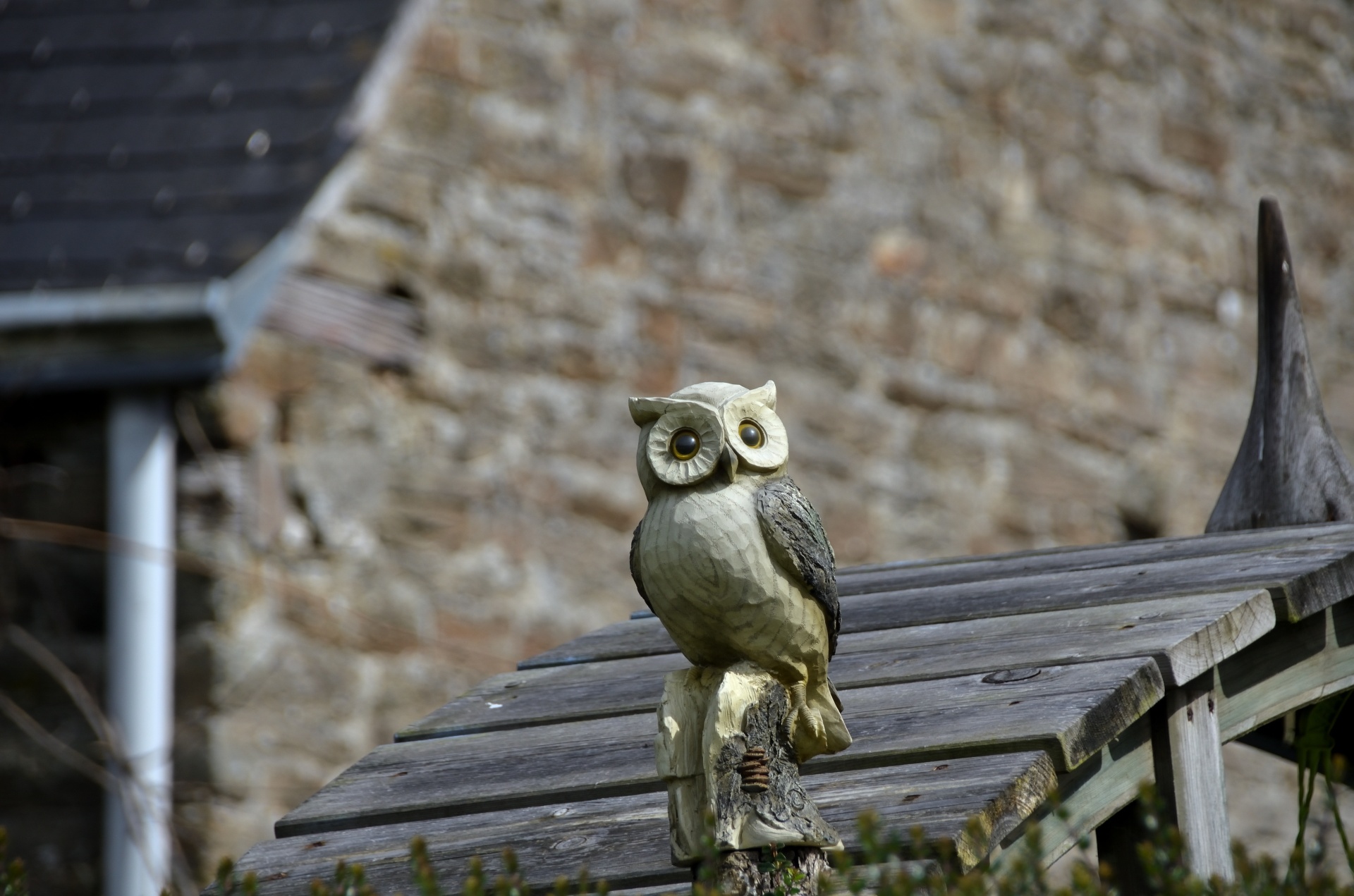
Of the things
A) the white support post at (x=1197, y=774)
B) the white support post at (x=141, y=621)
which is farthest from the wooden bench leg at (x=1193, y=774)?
the white support post at (x=141, y=621)

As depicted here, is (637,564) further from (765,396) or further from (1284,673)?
(1284,673)

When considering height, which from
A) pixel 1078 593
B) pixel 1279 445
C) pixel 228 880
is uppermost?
pixel 1279 445

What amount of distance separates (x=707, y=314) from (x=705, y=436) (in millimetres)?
3212

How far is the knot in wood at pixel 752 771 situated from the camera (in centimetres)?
173

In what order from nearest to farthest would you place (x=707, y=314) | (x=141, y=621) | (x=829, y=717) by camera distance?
1. (x=829, y=717)
2. (x=141, y=621)
3. (x=707, y=314)

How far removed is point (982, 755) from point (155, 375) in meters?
2.37

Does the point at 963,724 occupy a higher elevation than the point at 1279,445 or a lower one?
lower

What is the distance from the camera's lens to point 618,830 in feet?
6.92

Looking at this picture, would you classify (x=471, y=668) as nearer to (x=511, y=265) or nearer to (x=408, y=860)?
(x=511, y=265)

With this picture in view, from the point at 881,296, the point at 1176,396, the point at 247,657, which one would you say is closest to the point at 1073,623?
the point at 247,657

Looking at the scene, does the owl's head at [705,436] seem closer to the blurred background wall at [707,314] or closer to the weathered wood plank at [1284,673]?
the weathered wood plank at [1284,673]

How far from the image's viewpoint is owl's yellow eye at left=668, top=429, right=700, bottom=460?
1.76m

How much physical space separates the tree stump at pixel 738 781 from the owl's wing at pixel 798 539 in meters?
0.10

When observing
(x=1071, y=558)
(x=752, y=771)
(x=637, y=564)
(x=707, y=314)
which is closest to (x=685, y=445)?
(x=637, y=564)
